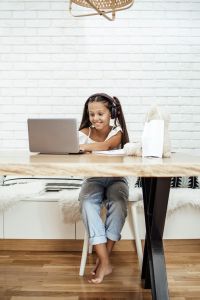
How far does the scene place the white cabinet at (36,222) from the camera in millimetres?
2379

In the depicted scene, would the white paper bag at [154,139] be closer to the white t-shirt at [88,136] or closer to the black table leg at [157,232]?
the black table leg at [157,232]

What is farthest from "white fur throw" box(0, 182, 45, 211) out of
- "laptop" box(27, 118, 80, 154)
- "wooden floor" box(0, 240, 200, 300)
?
"laptop" box(27, 118, 80, 154)

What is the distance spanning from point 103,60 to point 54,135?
5.12ft

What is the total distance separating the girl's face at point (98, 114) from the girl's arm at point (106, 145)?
11 cm

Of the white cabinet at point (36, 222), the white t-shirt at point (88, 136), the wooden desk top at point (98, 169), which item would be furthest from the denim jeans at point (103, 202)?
the wooden desk top at point (98, 169)

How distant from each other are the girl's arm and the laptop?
20 cm

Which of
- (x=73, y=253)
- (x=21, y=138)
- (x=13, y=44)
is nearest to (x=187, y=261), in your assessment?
(x=73, y=253)

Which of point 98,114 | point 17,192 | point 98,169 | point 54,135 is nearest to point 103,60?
point 98,114

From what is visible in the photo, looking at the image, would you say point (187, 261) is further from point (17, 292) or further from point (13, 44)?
point (13, 44)

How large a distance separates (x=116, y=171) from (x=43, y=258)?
138cm

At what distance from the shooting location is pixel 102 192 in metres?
1.87

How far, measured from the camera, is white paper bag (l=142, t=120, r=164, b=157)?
4.50ft

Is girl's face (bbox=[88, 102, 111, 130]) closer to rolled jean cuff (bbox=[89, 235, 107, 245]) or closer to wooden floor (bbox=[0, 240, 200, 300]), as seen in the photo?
rolled jean cuff (bbox=[89, 235, 107, 245])

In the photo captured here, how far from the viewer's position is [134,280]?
6.24ft
